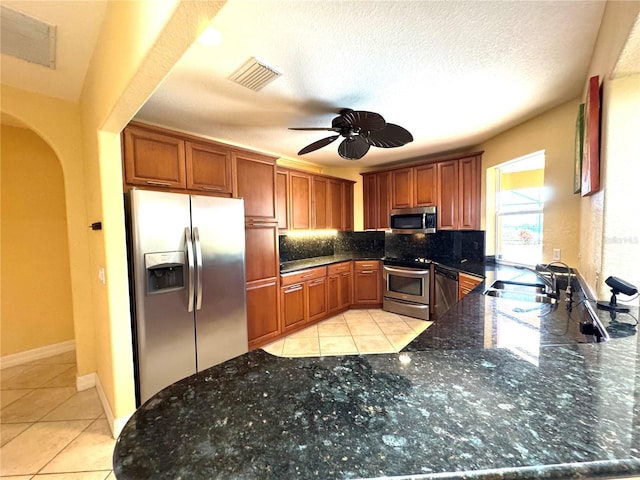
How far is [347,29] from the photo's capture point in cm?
153

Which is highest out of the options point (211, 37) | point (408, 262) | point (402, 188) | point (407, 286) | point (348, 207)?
point (211, 37)

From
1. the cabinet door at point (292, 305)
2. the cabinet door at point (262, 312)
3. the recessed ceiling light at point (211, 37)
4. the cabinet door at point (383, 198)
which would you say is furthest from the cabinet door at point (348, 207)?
the recessed ceiling light at point (211, 37)

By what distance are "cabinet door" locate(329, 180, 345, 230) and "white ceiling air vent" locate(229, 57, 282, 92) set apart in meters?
2.52

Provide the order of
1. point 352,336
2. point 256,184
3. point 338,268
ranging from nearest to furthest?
point 256,184 → point 352,336 → point 338,268

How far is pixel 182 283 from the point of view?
7.07ft

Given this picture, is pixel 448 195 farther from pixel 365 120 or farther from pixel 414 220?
pixel 365 120

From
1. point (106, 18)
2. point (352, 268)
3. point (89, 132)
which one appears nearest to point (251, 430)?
point (106, 18)

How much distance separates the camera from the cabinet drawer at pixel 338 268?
13.4 feet

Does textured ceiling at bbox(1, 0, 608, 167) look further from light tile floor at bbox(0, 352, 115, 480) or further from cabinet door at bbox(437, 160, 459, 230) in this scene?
light tile floor at bbox(0, 352, 115, 480)

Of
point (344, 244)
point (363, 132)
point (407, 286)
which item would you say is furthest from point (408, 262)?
point (363, 132)

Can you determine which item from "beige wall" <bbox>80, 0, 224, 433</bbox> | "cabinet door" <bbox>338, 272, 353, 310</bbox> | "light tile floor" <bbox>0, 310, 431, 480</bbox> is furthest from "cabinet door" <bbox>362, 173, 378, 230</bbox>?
"beige wall" <bbox>80, 0, 224, 433</bbox>

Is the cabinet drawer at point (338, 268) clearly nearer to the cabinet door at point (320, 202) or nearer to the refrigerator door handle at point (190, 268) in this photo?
the cabinet door at point (320, 202)

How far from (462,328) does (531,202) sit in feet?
8.62

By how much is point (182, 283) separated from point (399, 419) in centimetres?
208
